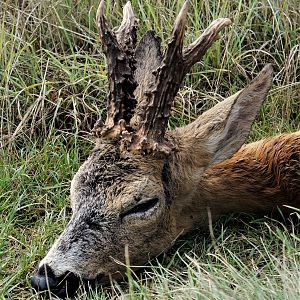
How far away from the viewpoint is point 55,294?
5.32m

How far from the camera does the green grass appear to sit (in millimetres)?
6016

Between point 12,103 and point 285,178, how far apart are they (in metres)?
2.39

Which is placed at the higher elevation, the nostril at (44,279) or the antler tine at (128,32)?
the antler tine at (128,32)

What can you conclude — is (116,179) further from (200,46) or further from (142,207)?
(200,46)

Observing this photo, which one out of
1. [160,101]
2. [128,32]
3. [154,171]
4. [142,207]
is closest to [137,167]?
[154,171]

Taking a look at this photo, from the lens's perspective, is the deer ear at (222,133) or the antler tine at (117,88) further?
the deer ear at (222,133)

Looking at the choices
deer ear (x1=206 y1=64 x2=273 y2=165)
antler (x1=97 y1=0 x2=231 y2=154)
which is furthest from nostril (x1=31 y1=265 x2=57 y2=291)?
deer ear (x1=206 y1=64 x2=273 y2=165)

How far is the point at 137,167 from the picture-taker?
554cm

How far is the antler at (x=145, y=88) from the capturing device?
553 centimetres

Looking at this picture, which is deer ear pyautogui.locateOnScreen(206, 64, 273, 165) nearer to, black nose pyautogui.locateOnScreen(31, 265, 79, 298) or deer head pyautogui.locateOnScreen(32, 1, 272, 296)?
deer head pyautogui.locateOnScreen(32, 1, 272, 296)

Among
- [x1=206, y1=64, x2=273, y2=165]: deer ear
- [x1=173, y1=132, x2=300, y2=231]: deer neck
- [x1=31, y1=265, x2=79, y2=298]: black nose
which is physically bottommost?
[x1=31, y1=265, x2=79, y2=298]: black nose

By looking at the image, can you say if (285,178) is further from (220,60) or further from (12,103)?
(12,103)

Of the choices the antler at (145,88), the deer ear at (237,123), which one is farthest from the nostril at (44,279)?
the deer ear at (237,123)

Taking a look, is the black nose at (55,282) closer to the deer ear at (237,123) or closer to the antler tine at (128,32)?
the deer ear at (237,123)
